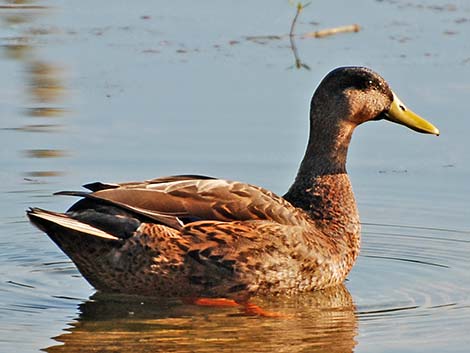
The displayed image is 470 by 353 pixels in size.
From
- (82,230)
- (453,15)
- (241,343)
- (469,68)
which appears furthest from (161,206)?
(453,15)

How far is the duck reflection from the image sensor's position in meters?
7.80

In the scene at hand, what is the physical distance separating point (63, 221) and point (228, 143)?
3.06 m

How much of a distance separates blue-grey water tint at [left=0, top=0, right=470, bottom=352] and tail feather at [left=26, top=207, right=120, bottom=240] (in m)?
0.48

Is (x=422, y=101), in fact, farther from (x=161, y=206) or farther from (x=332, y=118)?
(x=161, y=206)

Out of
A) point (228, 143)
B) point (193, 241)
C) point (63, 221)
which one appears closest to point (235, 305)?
point (193, 241)

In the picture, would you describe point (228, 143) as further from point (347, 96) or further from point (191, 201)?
point (191, 201)

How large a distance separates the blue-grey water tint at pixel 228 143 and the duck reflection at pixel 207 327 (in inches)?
0.6

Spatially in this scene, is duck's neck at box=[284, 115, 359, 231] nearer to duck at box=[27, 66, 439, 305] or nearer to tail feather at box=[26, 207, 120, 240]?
duck at box=[27, 66, 439, 305]

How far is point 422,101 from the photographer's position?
12.0 meters

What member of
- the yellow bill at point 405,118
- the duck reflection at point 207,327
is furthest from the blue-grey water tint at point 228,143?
the yellow bill at point 405,118

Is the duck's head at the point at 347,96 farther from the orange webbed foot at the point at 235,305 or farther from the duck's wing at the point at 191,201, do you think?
the orange webbed foot at the point at 235,305

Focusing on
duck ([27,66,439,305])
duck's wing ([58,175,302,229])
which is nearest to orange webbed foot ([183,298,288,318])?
duck ([27,66,439,305])

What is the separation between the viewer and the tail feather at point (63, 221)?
8.23 metres

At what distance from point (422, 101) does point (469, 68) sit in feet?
3.54
